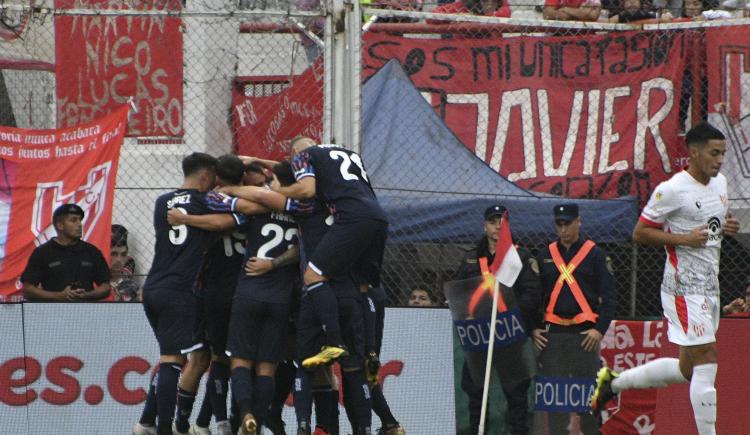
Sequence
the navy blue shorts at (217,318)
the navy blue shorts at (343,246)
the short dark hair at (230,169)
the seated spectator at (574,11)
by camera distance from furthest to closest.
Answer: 1. the seated spectator at (574,11)
2. the navy blue shorts at (217,318)
3. the short dark hair at (230,169)
4. the navy blue shorts at (343,246)

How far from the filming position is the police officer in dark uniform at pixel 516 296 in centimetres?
1167

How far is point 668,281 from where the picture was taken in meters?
9.57

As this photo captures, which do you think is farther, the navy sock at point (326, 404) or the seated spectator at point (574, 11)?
the seated spectator at point (574, 11)

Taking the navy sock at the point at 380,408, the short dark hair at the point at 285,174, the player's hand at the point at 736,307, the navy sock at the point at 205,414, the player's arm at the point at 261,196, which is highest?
the short dark hair at the point at 285,174

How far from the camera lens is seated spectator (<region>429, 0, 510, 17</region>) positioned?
13445 mm

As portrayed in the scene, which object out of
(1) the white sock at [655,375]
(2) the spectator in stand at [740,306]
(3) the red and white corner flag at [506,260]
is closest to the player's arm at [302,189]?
(3) the red and white corner flag at [506,260]

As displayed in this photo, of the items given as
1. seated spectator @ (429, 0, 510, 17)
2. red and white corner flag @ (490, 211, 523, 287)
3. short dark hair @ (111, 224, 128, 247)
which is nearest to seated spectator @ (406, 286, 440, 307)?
red and white corner flag @ (490, 211, 523, 287)

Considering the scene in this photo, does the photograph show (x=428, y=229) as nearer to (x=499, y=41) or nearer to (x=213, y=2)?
(x=499, y=41)

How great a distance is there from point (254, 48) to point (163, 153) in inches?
55.5

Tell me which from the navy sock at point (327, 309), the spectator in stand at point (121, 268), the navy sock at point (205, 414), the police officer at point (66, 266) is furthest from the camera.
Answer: the spectator in stand at point (121, 268)

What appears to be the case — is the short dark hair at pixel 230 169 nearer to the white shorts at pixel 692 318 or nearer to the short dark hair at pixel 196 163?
the short dark hair at pixel 196 163

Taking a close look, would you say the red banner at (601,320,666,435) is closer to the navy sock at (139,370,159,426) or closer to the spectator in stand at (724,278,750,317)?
the spectator in stand at (724,278,750,317)

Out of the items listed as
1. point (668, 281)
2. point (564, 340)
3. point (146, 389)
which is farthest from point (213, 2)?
point (668, 281)

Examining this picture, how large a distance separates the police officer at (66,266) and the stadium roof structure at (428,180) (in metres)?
Result: 2.59
